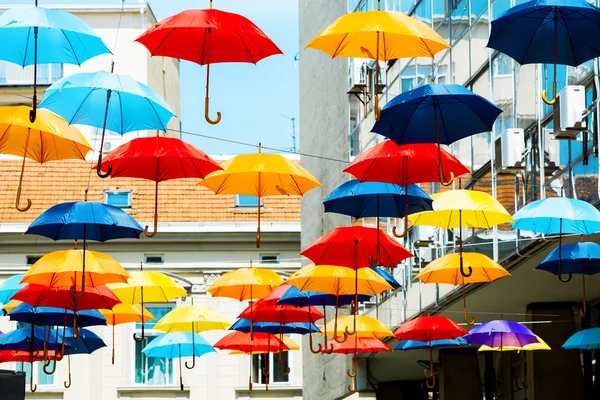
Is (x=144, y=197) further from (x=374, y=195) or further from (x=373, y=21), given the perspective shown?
(x=373, y=21)

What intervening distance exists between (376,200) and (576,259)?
2.83 m

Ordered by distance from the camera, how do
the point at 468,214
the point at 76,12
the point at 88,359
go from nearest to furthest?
the point at 468,214 → the point at 88,359 → the point at 76,12

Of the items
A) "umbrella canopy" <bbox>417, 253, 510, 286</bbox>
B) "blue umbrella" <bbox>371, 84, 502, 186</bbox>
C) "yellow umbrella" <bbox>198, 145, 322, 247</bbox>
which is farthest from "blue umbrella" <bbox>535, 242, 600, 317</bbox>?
"yellow umbrella" <bbox>198, 145, 322, 247</bbox>

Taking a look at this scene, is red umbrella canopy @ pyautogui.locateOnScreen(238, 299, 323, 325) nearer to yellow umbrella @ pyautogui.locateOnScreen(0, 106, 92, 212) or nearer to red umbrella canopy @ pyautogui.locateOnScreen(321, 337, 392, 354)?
red umbrella canopy @ pyautogui.locateOnScreen(321, 337, 392, 354)

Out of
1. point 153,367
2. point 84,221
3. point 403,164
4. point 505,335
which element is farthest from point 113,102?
point 153,367

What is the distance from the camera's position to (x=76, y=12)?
46.0 meters

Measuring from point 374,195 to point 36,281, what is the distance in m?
5.09

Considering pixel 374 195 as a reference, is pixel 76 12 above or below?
above

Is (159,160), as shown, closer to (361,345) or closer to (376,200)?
(376,200)

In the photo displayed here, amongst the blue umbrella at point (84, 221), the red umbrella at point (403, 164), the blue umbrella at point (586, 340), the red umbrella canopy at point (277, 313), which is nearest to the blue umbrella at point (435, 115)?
the red umbrella at point (403, 164)

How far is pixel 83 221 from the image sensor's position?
1967 cm

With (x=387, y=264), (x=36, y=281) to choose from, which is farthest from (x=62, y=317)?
(x=387, y=264)

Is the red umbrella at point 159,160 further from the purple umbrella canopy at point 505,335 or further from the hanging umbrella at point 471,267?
the purple umbrella canopy at point 505,335

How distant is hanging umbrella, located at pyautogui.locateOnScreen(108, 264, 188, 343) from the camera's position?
23.8 m
